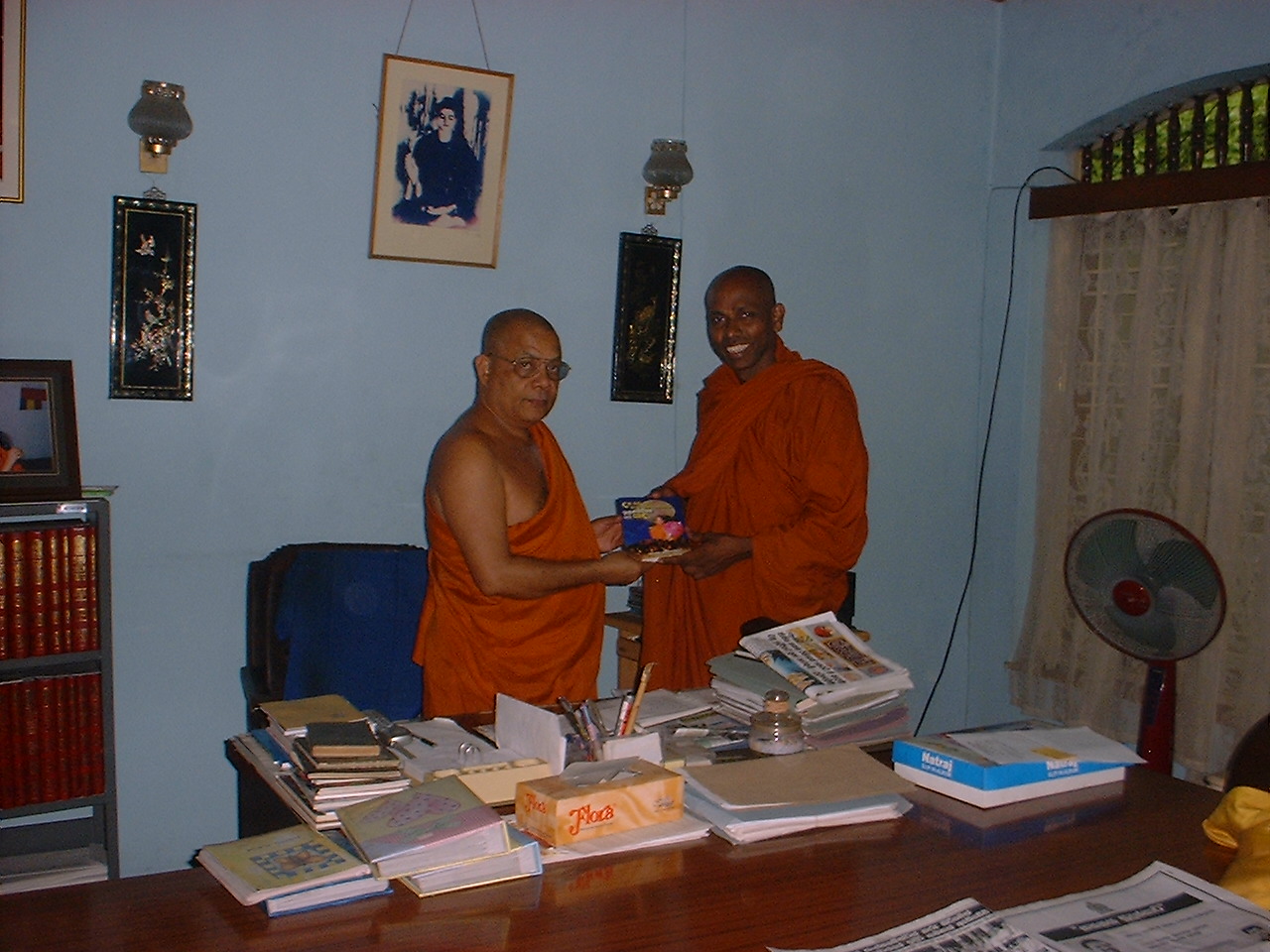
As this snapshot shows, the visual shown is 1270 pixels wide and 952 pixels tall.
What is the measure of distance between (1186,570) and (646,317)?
1.83 meters

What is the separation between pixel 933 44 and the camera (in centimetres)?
443

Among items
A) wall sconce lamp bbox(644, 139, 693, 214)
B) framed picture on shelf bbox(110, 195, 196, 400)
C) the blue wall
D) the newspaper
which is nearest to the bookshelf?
the blue wall

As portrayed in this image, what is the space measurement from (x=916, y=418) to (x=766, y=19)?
1592 mm

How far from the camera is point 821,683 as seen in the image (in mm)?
2078

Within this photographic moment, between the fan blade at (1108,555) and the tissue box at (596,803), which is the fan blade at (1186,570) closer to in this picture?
the fan blade at (1108,555)

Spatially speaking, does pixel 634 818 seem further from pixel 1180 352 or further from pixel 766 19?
pixel 766 19

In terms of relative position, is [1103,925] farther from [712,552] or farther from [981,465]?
[981,465]

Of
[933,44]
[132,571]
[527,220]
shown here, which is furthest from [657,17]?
[132,571]

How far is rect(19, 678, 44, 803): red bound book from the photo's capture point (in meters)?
2.85

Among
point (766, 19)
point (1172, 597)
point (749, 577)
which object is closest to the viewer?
point (1172, 597)

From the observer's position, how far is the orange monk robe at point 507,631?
283cm

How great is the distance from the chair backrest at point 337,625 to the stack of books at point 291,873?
1.43 m

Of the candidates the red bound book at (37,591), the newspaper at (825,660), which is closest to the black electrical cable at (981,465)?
the newspaper at (825,660)

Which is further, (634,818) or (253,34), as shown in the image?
(253,34)
